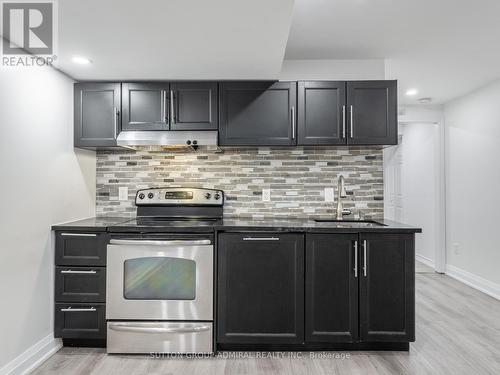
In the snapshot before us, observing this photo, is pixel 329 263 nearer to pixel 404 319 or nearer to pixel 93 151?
pixel 404 319

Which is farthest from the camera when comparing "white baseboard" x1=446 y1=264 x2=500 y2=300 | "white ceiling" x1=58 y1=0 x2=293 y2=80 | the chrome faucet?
"white baseboard" x1=446 y1=264 x2=500 y2=300

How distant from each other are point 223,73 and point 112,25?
3.05 ft

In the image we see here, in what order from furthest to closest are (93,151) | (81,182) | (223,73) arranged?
(93,151) < (81,182) < (223,73)

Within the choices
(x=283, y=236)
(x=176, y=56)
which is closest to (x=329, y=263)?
(x=283, y=236)

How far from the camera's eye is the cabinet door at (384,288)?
2.35 m

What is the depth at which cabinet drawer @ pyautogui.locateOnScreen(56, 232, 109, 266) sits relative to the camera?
2.41 metres

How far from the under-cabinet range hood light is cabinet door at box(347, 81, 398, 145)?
47.0 inches

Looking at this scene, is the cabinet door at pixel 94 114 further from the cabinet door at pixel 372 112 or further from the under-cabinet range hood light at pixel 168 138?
the cabinet door at pixel 372 112

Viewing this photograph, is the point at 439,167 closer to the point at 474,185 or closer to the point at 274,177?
the point at 474,185

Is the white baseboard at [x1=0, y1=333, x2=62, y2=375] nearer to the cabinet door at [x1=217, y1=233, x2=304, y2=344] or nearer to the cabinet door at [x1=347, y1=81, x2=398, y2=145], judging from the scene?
the cabinet door at [x1=217, y1=233, x2=304, y2=344]

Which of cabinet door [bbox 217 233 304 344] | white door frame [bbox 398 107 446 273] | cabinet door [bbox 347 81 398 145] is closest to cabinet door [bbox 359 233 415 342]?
cabinet door [bbox 217 233 304 344]

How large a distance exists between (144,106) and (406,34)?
224 centimetres

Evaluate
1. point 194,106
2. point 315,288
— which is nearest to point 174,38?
point 194,106

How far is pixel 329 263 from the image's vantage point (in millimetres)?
2367
